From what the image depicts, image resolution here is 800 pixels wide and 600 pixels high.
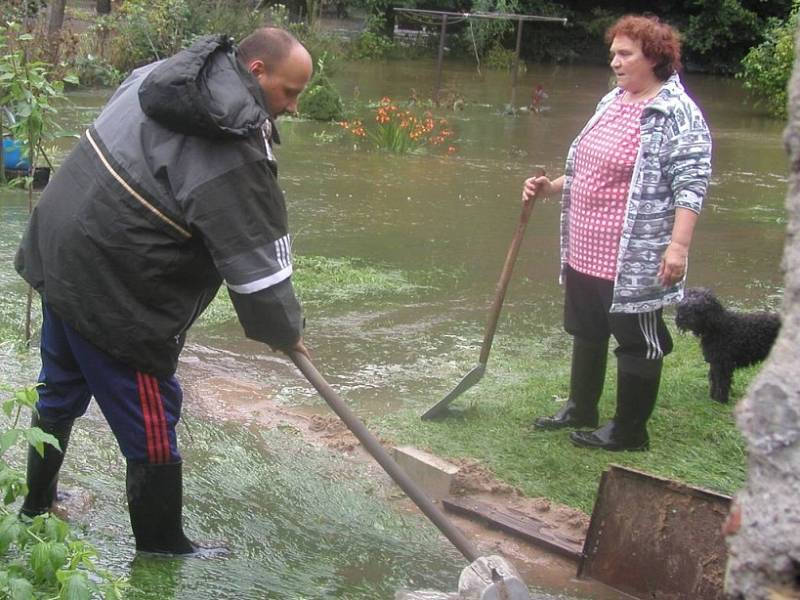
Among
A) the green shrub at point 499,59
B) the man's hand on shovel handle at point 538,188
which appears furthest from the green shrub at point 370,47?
the man's hand on shovel handle at point 538,188

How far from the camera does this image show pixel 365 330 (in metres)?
6.37

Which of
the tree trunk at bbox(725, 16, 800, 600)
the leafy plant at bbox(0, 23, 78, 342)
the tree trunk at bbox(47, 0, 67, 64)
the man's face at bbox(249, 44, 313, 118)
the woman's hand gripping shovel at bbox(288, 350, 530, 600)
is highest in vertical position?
the man's face at bbox(249, 44, 313, 118)

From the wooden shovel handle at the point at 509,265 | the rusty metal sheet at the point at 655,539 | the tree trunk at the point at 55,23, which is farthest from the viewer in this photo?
the tree trunk at the point at 55,23

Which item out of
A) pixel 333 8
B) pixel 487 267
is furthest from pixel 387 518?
pixel 333 8

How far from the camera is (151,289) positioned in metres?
3.28

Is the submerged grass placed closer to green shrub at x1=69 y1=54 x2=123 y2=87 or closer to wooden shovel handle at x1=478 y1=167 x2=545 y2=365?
wooden shovel handle at x1=478 y1=167 x2=545 y2=365

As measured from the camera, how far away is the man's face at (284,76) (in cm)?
330

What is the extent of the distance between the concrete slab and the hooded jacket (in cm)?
120

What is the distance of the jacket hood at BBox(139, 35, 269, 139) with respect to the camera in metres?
3.11

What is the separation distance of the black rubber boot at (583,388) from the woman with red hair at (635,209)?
0.31ft

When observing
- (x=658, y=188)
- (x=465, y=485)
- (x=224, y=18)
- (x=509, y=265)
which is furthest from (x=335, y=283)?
(x=224, y=18)

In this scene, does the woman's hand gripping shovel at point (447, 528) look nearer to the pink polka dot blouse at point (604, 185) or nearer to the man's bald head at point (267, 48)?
the man's bald head at point (267, 48)

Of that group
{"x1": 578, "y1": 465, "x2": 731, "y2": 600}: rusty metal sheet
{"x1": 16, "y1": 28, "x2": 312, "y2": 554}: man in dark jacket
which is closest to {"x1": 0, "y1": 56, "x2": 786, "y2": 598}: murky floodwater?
{"x1": 578, "y1": 465, "x2": 731, "y2": 600}: rusty metal sheet

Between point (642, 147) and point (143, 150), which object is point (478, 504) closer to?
point (642, 147)
